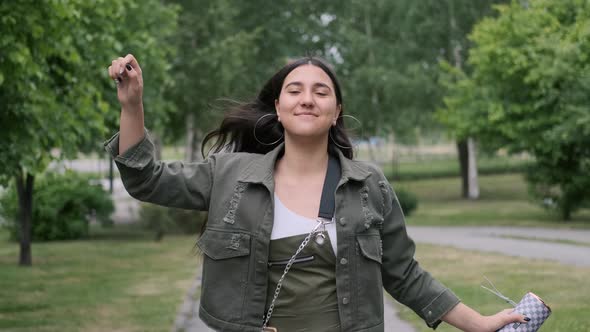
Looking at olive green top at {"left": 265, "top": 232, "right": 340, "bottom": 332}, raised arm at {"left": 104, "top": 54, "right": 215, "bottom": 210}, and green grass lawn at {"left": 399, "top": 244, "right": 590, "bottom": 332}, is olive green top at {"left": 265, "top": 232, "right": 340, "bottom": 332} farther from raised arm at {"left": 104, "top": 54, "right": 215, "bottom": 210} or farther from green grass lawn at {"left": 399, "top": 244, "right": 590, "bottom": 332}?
green grass lawn at {"left": 399, "top": 244, "right": 590, "bottom": 332}

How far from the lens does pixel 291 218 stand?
2939 millimetres

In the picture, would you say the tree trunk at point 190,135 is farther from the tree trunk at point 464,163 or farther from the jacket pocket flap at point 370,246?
the jacket pocket flap at point 370,246

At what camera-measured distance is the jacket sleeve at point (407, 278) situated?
3.14m

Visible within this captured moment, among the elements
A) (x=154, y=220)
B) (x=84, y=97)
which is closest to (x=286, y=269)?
(x=84, y=97)

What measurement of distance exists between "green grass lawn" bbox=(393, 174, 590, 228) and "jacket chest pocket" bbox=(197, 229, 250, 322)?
1918 centimetres

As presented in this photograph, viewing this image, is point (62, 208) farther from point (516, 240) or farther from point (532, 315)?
point (532, 315)

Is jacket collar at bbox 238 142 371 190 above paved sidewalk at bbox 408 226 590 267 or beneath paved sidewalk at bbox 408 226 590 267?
above

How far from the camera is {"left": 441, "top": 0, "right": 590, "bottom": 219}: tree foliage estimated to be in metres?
19.3

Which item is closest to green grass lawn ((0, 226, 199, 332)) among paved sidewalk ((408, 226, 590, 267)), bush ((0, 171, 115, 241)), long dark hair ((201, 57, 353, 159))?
bush ((0, 171, 115, 241))

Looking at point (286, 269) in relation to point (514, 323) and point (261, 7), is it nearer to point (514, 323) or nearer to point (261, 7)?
point (514, 323)

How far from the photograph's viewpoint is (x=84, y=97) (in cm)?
1020

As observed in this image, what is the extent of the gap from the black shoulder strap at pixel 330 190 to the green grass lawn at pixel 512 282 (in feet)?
15.4

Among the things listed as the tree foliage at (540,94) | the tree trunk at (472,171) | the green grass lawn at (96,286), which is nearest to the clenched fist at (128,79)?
the green grass lawn at (96,286)

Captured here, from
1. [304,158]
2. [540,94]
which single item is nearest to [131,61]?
[304,158]
